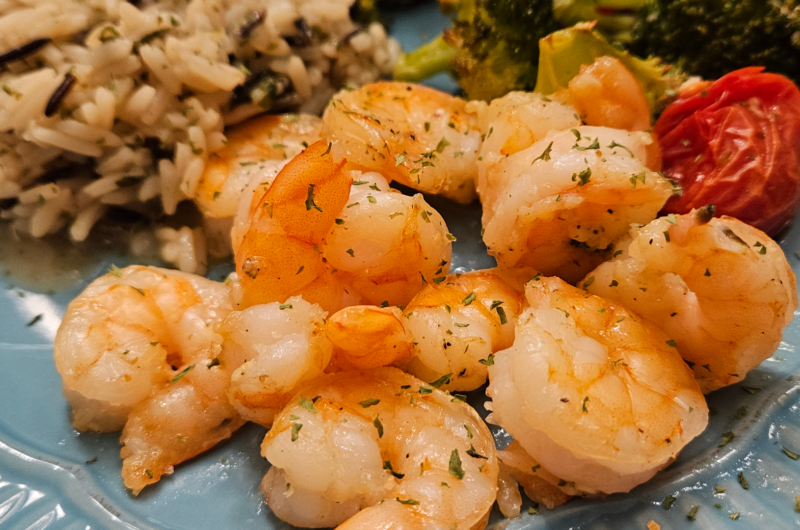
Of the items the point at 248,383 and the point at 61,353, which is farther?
the point at 61,353

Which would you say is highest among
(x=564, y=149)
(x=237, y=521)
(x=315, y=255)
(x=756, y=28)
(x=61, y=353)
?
(x=756, y=28)

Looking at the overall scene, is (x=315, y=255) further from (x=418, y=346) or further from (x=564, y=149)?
(x=564, y=149)

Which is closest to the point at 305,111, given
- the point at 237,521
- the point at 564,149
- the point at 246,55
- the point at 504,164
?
the point at 246,55

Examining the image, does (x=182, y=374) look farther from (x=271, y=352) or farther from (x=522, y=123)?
(x=522, y=123)

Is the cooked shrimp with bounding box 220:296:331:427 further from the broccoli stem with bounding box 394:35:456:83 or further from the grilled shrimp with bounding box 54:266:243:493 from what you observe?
the broccoli stem with bounding box 394:35:456:83

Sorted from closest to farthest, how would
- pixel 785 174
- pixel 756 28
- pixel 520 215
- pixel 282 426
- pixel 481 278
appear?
1. pixel 282 426
2. pixel 520 215
3. pixel 481 278
4. pixel 785 174
5. pixel 756 28

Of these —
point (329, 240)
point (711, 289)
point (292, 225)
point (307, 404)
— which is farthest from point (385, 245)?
point (711, 289)

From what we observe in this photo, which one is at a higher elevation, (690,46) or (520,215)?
(690,46)

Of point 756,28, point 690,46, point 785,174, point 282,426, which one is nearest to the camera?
point 282,426
